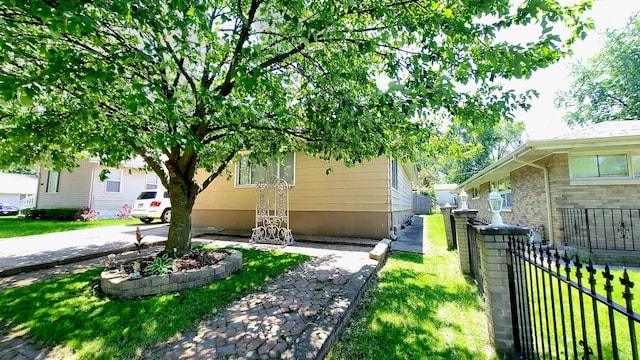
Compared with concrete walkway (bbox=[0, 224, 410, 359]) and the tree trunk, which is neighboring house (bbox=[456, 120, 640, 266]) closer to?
concrete walkway (bbox=[0, 224, 410, 359])

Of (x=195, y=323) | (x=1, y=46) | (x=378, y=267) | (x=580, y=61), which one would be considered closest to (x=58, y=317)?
(x=195, y=323)

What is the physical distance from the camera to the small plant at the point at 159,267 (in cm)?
399

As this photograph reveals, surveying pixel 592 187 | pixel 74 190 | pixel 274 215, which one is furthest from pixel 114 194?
pixel 592 187

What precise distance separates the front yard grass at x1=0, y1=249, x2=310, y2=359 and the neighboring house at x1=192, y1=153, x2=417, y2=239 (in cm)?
406

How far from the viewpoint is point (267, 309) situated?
11.0 feet

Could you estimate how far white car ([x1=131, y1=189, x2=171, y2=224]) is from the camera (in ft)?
40.0

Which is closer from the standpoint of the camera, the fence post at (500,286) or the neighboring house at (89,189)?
the fence post at (500,286)

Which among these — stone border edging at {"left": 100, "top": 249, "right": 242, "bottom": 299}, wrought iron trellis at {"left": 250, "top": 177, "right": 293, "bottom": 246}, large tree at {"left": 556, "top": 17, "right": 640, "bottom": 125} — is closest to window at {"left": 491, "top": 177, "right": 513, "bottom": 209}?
wrought iron trellis at {"left": 250, "top": 177, "right": 293, "bottom": 246}

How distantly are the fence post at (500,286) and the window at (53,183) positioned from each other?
2063cm

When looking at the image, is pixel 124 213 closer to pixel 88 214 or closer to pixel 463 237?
pixel 88 214

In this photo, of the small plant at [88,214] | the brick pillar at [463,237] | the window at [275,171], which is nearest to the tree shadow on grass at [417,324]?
the brick pillar at [463,237]

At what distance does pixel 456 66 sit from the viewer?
3.70m

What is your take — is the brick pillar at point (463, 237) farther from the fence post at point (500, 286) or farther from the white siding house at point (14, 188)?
the white siding house at point (14, 188)

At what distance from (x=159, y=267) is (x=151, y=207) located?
9.84 m
